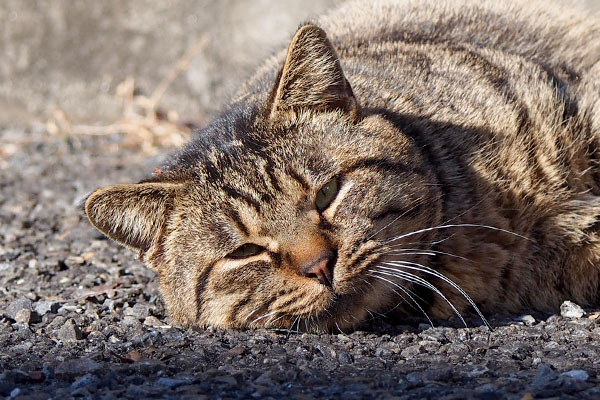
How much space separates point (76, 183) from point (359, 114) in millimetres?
4133

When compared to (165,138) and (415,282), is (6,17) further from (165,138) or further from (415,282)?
(415,282)

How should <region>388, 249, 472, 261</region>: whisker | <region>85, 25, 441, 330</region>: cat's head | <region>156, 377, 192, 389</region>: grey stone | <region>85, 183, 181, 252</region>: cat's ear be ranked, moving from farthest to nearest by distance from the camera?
<region>85, 183, 181, 252</region>: cat's ear, <region>388, 249, 472, 261</region>: whisker, <region>85, 25, 441, 330</region>: cat's head, <region>156, 377, 192, 389</region>: grey stone

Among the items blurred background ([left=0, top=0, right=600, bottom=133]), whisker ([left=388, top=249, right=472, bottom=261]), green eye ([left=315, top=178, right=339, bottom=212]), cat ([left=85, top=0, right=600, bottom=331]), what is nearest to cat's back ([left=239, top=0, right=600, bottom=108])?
cat ([left=85, top=0, right=600, bottom=331])

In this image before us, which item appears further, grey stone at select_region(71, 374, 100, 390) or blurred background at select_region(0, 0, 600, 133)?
blurred background at select_region(0, 0, 600, 133)

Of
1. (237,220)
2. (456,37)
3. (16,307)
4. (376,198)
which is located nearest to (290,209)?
(237,220)

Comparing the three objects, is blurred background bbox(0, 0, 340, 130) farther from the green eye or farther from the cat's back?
the green eye

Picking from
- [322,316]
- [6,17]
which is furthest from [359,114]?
[6,17]

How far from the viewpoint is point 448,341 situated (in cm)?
330

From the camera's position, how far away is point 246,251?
336cm

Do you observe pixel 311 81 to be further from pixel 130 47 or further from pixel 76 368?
pixel 130 47

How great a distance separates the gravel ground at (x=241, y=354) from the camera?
277 cm

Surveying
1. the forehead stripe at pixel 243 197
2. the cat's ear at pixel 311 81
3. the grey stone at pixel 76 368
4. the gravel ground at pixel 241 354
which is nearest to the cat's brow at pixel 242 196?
the forehead stripe at pixel 243 197

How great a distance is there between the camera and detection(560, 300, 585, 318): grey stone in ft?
11.7

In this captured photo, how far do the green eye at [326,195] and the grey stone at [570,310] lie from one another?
4.02 feet
